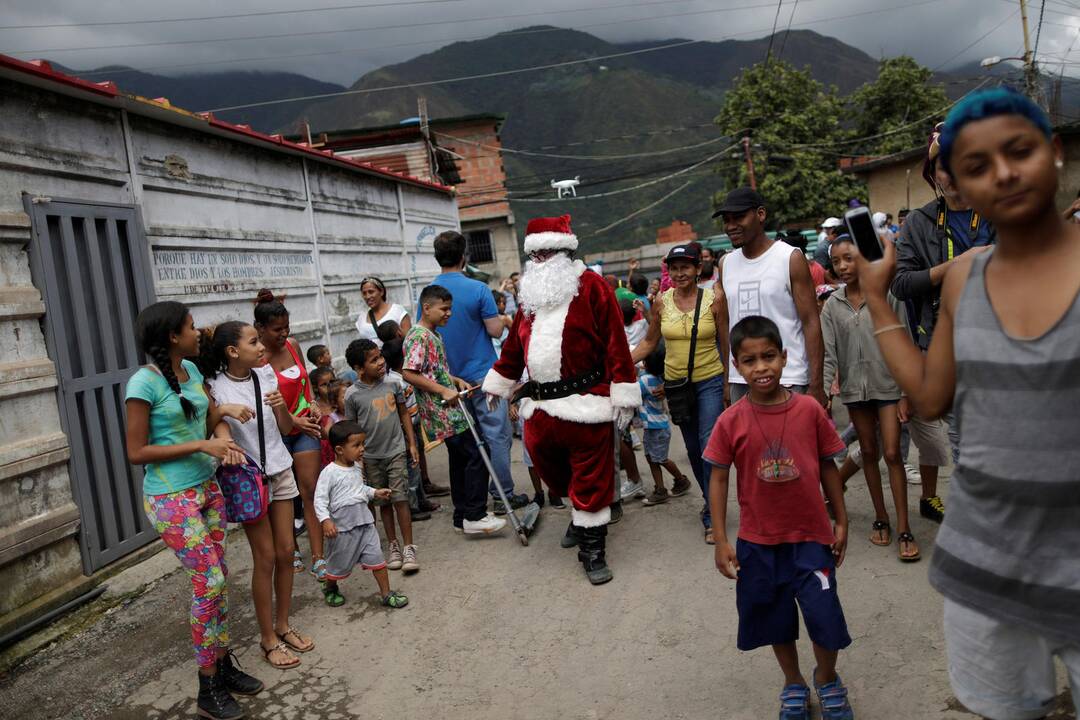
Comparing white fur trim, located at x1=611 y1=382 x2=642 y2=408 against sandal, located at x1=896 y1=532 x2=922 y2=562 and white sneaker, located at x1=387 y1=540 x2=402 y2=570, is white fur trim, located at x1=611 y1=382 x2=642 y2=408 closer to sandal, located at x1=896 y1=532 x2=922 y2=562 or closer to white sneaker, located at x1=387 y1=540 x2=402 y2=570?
sandal, located at x1=896 y1=532 x2=922 y2=562

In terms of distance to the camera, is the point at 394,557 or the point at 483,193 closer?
the point at 394,557

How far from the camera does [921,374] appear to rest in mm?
1949

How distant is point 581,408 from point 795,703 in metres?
2.21

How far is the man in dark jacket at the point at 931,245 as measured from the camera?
3.41m

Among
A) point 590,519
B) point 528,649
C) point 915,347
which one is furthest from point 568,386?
point 915,347

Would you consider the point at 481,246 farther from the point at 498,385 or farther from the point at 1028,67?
the point at 498,385

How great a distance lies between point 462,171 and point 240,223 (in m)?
26.3

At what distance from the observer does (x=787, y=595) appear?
2949mm

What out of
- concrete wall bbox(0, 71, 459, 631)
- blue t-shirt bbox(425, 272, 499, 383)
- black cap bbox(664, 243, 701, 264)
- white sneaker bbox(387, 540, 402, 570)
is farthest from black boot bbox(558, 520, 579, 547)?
concrete wall bbox(0, 71, 459, 631)

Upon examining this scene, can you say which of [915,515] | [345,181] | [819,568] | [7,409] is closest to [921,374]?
[819,568]

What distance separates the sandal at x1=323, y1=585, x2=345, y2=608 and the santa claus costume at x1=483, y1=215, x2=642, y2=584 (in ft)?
4.85

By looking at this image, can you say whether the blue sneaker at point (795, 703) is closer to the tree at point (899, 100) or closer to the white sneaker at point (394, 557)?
the white sneaker at point (394, 557)

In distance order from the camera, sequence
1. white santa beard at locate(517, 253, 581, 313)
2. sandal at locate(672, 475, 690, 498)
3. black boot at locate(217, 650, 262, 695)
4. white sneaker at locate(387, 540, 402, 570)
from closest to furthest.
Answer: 1. black boot at locate(217, 650, 262, 695)
2. white santa beard at locate(517, 253, 581, 313)
3. white sneaker at locate(387, 540, 402, 570)
4. sandal at locate(672, 475, 690, 498)

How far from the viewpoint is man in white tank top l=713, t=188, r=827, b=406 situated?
13.6 ft
